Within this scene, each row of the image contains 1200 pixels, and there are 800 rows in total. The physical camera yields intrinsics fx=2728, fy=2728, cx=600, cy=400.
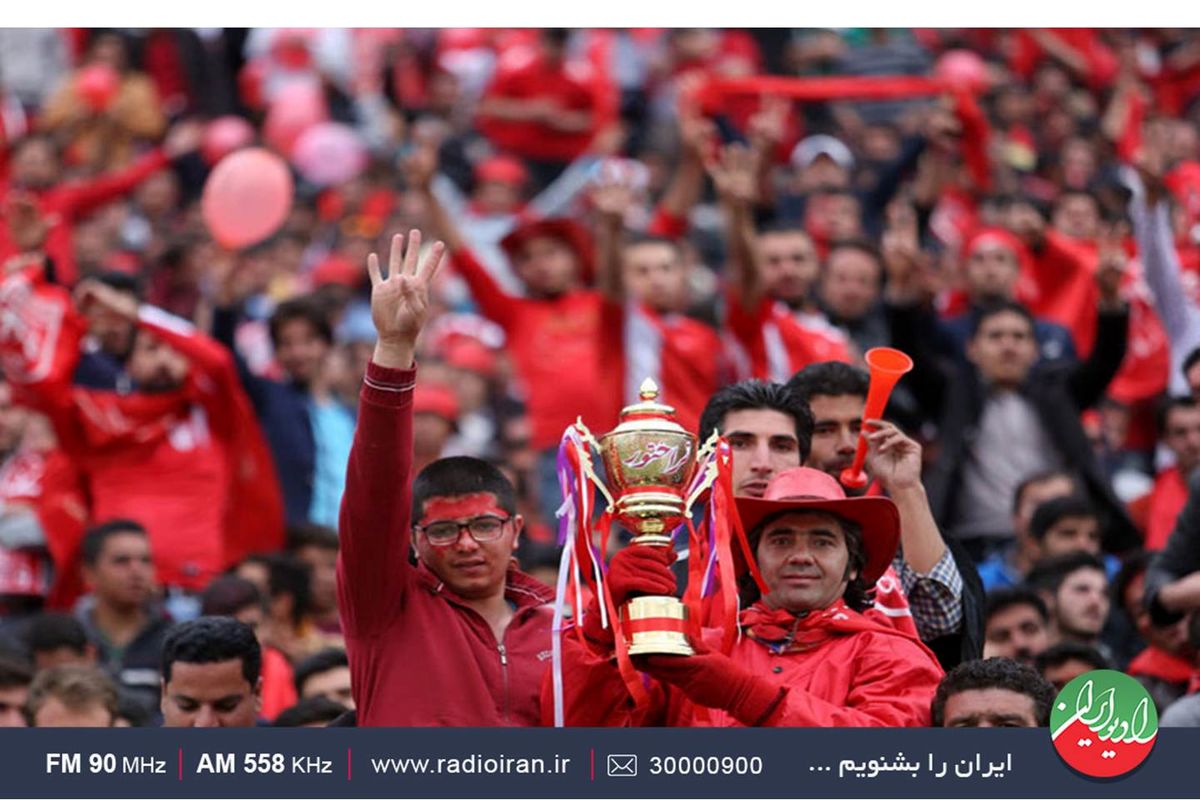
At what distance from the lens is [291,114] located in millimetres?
18172

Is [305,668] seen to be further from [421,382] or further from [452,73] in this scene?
[452,73]

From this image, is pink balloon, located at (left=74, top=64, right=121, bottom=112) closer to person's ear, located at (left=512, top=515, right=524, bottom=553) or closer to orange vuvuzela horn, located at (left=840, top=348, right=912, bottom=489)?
person's ear, located at (left=512, top=515, right=524, bottom=553)

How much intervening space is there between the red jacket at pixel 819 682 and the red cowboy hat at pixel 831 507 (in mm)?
197

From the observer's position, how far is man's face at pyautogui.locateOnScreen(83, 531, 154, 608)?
34.6 ft

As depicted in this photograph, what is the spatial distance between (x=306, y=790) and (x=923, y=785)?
4.76 ft

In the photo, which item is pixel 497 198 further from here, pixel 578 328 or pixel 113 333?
pixel 113 333

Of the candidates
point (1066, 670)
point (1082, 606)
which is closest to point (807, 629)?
point (1066, 670)

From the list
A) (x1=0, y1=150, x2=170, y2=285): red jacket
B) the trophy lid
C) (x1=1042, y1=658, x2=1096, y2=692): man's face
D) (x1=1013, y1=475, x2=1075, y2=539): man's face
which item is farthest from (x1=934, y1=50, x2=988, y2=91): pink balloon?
the trophy lid

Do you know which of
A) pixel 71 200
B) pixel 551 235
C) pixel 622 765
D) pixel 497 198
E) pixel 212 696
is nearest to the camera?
pixel 622 765

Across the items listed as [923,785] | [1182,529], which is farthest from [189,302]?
[923,785]

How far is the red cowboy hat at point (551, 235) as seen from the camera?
1241cm

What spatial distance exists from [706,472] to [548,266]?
5.90 m

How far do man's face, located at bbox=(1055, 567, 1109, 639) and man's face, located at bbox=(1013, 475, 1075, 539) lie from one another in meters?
0.91

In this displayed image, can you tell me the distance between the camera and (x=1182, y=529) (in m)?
8.13
